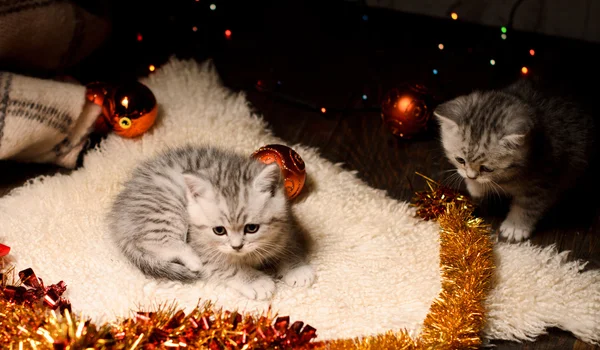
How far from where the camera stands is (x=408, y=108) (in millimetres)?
2242

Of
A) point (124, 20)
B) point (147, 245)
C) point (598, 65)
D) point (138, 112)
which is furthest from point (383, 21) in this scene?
point (147, 245)

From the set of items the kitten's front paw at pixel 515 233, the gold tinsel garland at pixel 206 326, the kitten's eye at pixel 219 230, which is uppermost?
the kitten's front paw at pixel 515 233

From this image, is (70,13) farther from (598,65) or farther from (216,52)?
(598,65)

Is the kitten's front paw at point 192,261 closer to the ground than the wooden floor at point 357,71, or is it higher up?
closer to the ground

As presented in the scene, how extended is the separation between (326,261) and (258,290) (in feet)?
0.79

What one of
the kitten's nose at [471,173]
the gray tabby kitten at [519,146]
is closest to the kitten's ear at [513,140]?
the gray tabby kitten at [519,146]

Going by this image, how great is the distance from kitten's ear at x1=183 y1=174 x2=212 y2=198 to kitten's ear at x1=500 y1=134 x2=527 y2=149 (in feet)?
2.75

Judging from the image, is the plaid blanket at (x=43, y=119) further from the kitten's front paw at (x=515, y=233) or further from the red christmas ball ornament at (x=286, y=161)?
the kitten's front paw at (x=515, y=233)

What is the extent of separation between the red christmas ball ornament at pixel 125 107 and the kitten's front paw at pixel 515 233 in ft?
4.03

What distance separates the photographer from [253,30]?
9.82 feet

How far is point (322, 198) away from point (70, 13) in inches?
43.8

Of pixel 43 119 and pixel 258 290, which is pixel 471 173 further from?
pixel 43 119

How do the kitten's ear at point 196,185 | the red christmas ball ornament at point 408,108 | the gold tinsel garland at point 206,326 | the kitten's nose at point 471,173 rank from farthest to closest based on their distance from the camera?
the red christmas ball ornament at point 408,108 → the kitten's nose at point 471,173 → the kitten's ear at point 196,185 → the gold tinsel garland at point 206,326

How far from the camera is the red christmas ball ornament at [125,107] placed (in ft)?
6.98
